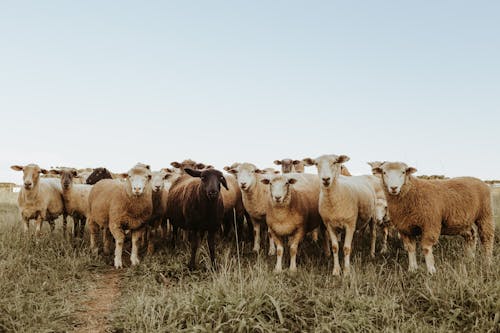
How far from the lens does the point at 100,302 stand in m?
5.86

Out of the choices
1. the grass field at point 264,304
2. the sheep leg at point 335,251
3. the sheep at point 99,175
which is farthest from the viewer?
the sheep at point 99,175

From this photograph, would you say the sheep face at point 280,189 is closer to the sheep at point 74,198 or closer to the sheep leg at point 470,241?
the sheep leg at point 470,241

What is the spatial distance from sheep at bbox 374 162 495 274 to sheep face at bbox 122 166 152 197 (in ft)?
15.7

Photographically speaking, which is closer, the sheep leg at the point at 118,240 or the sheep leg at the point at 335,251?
the sheep leg at the point at 335,251

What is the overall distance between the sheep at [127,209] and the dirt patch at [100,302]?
0.68 metres

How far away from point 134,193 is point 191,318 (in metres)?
4.02

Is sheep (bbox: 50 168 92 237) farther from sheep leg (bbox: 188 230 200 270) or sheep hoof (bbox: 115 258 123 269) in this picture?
sheep leg (bbox: 188 230 200 270)

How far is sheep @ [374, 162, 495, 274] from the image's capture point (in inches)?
265

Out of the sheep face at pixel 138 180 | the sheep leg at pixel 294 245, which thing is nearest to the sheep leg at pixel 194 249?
the sheep face at pixel 138 180

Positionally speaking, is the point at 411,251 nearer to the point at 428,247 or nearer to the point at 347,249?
the point at 428,247

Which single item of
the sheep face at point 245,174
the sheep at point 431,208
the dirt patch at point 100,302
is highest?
the sheep face at point 245,174

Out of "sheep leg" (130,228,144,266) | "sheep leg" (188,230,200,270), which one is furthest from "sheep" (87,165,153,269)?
"sheep leg" (188,230,200,270)

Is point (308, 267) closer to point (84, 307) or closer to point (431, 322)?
point (431, 322)

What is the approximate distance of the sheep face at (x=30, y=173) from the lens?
9.78 meters
